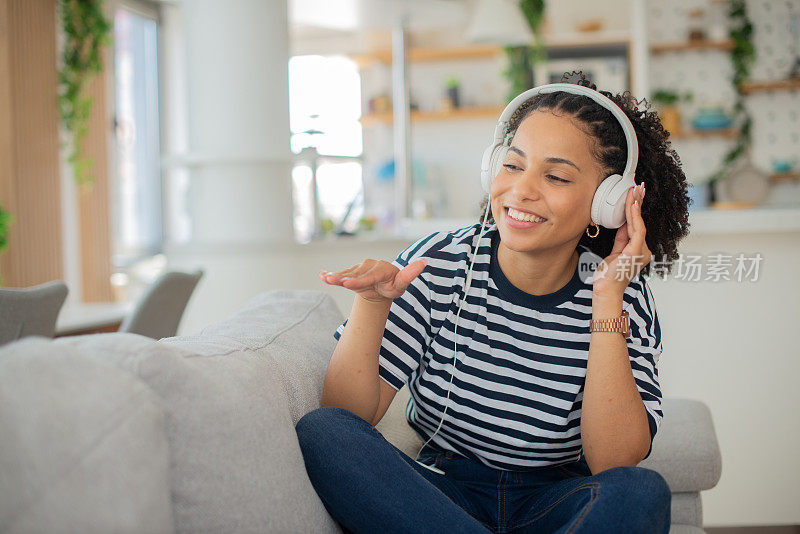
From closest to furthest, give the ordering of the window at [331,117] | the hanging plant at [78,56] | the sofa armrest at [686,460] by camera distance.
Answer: the sofa armrest at [686,460]
the hanging plant at [78,56]
the window at [331,117]

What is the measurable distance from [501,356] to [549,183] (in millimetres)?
326

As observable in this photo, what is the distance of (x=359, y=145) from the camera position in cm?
732

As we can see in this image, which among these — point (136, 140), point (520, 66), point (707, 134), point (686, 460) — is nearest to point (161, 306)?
point (686, 460)

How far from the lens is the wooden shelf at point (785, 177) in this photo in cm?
558

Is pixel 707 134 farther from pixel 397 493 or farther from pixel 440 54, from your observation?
pixel 397 493

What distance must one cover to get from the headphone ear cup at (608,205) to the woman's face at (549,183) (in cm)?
2

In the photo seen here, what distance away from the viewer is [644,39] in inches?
213

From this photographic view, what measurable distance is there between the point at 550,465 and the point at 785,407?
4.53ft

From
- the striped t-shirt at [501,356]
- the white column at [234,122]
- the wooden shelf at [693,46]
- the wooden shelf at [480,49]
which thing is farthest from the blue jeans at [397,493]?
the wooden shelf at [480,49]

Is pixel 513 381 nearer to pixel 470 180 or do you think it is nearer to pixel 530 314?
pixel 530 314

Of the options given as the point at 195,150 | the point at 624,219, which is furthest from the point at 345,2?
the point at 624,219

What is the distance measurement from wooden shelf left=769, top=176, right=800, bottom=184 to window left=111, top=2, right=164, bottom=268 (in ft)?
16.2

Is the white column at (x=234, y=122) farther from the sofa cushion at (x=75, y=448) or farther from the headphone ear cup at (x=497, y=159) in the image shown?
the sofa cushion at (x=75, y=448)

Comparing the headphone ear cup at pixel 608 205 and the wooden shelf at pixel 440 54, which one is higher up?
the wooden shelf at pixel 440 54
